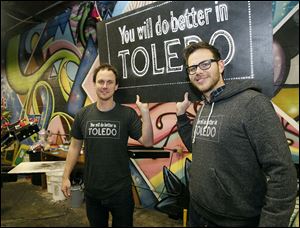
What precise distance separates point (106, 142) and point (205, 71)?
2.30 feet

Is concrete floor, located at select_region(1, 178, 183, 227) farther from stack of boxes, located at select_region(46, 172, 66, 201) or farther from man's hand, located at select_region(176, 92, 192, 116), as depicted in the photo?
man's hand, located at select_region(176, 92, 192, 116)

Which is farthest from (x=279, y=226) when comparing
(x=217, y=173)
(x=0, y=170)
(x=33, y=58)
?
(x=33, y=58)

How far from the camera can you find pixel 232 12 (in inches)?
42.8

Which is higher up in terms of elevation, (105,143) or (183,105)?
(183,105)

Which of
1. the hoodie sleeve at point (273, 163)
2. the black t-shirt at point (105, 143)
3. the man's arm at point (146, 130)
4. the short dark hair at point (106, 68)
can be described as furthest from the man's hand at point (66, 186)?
the hoodie sleeve at point (273, 163)

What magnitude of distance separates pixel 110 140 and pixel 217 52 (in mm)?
768

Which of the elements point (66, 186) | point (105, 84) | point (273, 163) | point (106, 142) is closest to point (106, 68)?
point (105, 84)

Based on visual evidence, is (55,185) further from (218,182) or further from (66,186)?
(218,182)

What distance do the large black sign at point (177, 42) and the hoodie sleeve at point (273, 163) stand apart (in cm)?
14

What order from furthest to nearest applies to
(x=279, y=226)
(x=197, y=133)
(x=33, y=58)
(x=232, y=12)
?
(x=33, y=58) < (x=197, y=133) < (x=232, y=12) < (x=279, y=226)

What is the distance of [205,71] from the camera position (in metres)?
1.13

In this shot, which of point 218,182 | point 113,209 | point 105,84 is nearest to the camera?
point 218,182

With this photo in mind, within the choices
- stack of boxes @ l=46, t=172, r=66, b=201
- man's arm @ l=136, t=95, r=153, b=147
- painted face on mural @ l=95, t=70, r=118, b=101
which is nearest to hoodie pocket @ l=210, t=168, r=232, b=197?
man's arm @ l=136, t=95, r=153, b=147

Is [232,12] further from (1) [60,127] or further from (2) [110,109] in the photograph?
(1) [60,127]
